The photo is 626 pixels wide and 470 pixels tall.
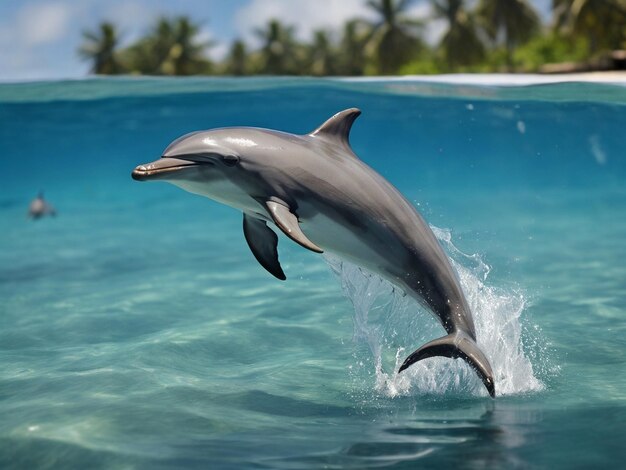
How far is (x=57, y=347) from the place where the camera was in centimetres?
854

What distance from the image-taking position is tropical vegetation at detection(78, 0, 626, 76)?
48.8m

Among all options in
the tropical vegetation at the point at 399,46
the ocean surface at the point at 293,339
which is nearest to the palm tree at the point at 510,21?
the tropical vegetation at the point at 399,46

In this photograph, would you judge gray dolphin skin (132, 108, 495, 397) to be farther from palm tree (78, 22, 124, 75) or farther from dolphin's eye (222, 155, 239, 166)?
palm tree (78, 22, 124, 75)

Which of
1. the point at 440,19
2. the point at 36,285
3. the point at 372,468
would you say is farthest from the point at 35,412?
the point at 440,19

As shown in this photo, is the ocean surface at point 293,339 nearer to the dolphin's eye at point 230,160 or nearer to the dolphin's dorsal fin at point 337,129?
the dolphin's dorsal fin at point 337,129

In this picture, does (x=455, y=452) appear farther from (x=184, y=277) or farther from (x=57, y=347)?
(x=184, y=277)

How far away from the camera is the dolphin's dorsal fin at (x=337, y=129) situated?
5.82 metres

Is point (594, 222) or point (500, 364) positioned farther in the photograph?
point (594, 222)

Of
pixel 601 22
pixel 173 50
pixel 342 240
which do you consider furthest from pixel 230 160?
pixel 173 50

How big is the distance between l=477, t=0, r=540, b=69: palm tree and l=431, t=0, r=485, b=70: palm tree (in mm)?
1052

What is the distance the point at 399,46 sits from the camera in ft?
177

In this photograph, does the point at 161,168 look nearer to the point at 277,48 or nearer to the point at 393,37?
the point at 393,37

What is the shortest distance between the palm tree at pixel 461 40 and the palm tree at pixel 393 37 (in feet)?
9.40

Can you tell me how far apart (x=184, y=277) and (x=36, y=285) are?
7.28 ft
